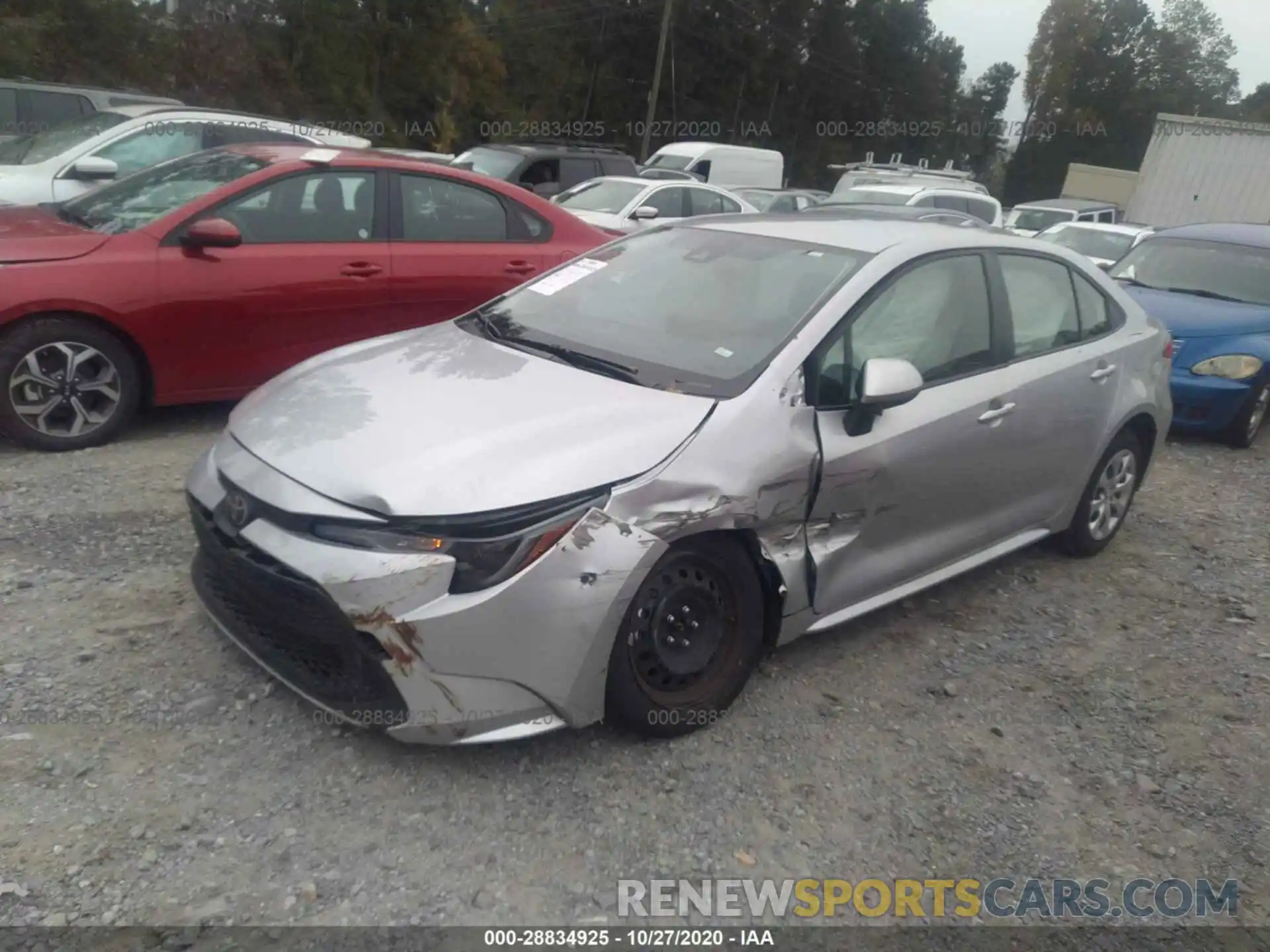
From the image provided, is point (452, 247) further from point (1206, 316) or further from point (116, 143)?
point (1206, 316)

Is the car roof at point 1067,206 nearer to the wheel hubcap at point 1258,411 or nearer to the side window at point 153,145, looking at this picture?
the wheel hubcap at point 1258,411

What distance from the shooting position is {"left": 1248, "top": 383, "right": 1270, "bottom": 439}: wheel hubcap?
7445 mm

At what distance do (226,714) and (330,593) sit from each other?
0.71m

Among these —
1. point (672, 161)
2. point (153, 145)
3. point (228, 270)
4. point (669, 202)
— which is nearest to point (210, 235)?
point (228, 270)

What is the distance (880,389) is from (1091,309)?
6.38ft

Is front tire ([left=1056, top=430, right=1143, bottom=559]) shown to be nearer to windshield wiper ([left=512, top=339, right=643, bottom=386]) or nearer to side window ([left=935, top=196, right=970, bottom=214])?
windshield wiper ([left=512, top=339, right=643, bottom=386])

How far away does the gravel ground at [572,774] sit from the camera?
8.53ft

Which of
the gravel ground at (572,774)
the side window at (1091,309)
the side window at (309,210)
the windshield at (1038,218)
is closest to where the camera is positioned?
the gravel ground at (572,774)

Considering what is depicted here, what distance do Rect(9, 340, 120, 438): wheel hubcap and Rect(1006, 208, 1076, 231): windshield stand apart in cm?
1725

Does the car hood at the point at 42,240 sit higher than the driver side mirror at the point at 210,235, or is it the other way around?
the driver side mirror at the point at 210,235

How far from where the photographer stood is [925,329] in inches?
153

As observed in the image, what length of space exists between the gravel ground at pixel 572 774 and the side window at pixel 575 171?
10.2 metres

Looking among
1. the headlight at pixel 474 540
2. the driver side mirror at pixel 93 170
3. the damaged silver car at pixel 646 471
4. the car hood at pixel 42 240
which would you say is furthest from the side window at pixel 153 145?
the headlight at pixel 474 540

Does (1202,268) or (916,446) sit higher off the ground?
(1202,268)
